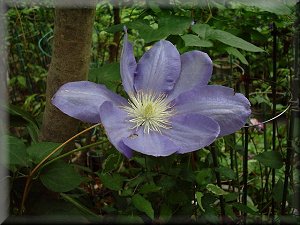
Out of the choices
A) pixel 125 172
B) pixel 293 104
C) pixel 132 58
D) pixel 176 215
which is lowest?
pixel 125 172

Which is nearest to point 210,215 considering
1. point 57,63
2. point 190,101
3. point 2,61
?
point 190,101

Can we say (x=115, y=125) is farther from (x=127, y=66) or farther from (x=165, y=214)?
(x=165, y=214)

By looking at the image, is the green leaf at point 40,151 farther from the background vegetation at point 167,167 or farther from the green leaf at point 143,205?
the green leaf at point 143,205

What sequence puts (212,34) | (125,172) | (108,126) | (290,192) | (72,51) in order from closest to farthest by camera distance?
(108,126)
(212,34)
(72,51)
(290,192)
(125,172)

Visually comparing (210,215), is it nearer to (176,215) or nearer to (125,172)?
(176,215)

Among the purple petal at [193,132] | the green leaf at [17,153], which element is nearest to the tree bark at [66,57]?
the green leaf at [17,153]

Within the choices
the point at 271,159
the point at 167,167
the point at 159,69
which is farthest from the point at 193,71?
the point at 271,159
